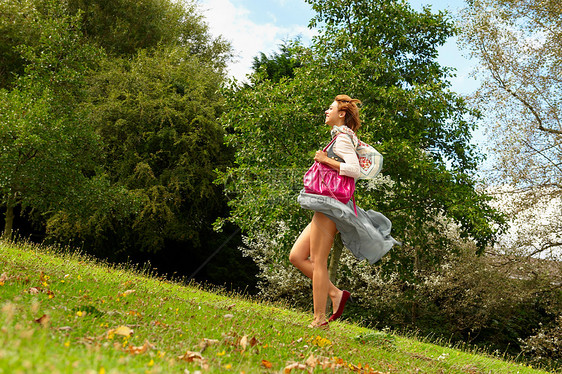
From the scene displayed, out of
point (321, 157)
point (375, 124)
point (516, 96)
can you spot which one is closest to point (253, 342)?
point (321, 157)

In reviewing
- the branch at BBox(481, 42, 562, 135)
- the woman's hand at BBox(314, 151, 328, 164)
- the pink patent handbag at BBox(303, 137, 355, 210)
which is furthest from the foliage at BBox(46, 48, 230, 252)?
the woman's hand at BBox(314, 151, 328, 164)

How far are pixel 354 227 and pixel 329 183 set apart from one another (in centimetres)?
53

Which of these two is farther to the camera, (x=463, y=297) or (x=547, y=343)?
(x=463, y=297)

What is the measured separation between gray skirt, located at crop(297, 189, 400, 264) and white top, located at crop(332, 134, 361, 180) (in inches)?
13.0

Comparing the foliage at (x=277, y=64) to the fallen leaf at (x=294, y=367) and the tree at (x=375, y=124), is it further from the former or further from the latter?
the fallen leaf at (x=294, y=367)

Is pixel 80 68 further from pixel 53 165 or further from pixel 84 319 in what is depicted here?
pixel 84 319

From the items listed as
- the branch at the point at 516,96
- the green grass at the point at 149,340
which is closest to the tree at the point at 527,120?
the branch at the point at 516,96

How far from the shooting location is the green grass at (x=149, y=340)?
2.32 meters

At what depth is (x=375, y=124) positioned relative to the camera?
456 inches

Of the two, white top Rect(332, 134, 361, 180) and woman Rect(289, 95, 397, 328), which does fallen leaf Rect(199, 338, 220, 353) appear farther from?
white top Rect(332, 134, 361, 180)

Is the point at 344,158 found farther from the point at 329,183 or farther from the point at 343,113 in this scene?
the point at 343,113

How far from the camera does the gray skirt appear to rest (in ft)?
16.5

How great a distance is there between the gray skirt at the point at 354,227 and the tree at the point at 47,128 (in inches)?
457

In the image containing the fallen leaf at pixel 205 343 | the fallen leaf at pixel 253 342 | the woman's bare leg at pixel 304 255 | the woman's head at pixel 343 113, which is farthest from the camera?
the woman's head at pixel 343 113
